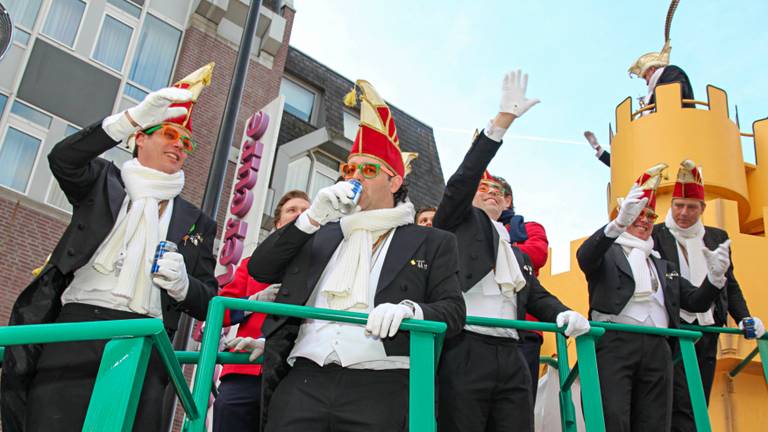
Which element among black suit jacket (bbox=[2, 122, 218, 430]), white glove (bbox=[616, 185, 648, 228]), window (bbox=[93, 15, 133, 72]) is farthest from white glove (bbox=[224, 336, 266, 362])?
window (bbox=[93, 15, 133, 72])

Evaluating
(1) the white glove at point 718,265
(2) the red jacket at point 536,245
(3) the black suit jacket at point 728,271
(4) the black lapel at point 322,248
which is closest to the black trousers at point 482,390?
(4) the black lapel at point 322,248

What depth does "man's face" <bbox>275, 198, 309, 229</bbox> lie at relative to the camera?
5.37 m

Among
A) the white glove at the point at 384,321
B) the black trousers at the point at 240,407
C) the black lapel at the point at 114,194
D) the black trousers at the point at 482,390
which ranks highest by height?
the black lapel at the point at 114,194

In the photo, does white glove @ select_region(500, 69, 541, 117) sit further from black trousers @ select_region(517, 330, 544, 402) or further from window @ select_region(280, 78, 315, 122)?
window @ select_region(280, 78, 315, 122)

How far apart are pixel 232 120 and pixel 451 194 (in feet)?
13.9

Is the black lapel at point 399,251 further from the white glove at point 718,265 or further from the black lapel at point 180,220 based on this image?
the white glove at point 718,265

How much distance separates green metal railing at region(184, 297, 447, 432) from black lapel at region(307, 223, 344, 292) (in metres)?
0.43

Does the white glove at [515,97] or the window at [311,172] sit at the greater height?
the window at [311,172]

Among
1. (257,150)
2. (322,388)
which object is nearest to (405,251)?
(322,388)

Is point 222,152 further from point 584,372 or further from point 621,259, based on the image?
point 584,372

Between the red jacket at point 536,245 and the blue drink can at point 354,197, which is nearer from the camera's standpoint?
the blue drink can at point 354,197

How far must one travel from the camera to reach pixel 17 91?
1245cm

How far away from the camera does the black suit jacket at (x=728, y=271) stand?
19.9ft

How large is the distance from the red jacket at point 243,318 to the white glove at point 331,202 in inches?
46.9
